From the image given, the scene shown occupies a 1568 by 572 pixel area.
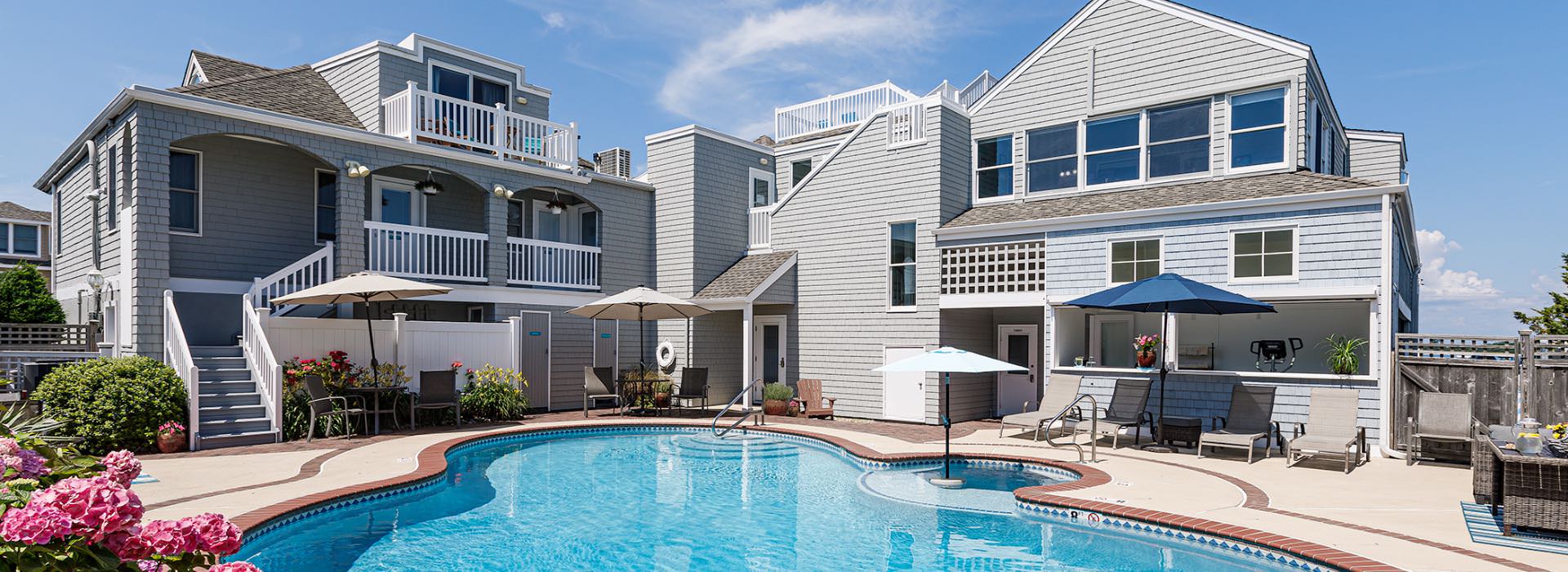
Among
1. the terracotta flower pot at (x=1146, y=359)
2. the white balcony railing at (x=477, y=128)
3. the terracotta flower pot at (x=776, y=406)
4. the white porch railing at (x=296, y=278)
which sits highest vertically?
the white balcony railing at (x=477, y=128)

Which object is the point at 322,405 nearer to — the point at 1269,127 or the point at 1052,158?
the point at 1052,158

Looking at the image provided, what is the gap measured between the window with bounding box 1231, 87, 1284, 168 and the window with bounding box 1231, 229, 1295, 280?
2040mm

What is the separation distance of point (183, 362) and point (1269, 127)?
55.9 ft

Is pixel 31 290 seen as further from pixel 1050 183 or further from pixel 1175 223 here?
pixel 1175 223

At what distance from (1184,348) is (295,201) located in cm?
1796

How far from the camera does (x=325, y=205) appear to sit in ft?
52.4

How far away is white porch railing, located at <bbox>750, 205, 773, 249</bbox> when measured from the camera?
1933 cm

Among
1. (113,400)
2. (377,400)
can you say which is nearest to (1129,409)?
(377,400)

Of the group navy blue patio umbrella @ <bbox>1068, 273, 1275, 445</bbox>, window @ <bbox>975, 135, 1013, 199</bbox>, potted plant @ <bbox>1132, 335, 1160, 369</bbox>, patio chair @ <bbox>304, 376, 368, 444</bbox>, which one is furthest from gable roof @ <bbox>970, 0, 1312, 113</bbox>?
patio chair @ <bbox>304, 376, 368, 444</bbox>

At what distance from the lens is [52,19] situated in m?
12.0

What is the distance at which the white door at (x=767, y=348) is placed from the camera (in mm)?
18453

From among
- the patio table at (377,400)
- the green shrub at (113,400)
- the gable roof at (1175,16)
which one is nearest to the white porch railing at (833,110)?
the gable roof at (1175,16)

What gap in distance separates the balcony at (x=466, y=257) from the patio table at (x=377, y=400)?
2552 millimetres

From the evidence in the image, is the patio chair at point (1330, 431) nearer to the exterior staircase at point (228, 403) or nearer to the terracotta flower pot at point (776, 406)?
the terracotta flower pot at point (776, 406)
